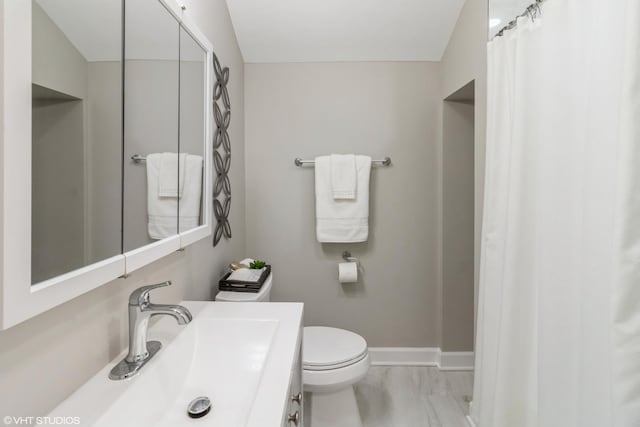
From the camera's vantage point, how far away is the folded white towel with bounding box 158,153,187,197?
1.12m

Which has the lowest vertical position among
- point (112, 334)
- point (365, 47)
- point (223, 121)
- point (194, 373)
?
point (194, 373)

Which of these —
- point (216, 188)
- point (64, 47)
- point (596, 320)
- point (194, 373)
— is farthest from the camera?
point (216, 188)

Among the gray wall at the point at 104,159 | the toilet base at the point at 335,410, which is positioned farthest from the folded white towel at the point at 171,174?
the toilet base at the point at 335,410

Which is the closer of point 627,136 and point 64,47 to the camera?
point 64,47

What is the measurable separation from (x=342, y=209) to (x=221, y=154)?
837 mm

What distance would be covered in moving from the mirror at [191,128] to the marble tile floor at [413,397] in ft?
4.11

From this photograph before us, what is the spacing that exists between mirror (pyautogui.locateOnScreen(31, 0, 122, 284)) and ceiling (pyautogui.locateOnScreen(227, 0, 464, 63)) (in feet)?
4.42

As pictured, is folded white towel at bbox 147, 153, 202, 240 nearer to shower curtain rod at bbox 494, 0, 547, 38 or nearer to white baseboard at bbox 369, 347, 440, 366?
shower curtain rod at bbox 494, 0, 547, 38

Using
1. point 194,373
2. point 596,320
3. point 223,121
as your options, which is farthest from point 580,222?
point 223,121

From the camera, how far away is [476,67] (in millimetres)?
1761

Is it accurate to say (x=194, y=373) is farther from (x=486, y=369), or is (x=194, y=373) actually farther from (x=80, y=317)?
(x=486, y=369)

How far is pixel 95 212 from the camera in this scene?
79 centimetres

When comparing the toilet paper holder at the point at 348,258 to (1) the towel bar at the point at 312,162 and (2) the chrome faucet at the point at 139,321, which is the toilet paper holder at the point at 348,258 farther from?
(2) the chrome faucet at the point at 139,321

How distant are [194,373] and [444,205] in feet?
6.07
